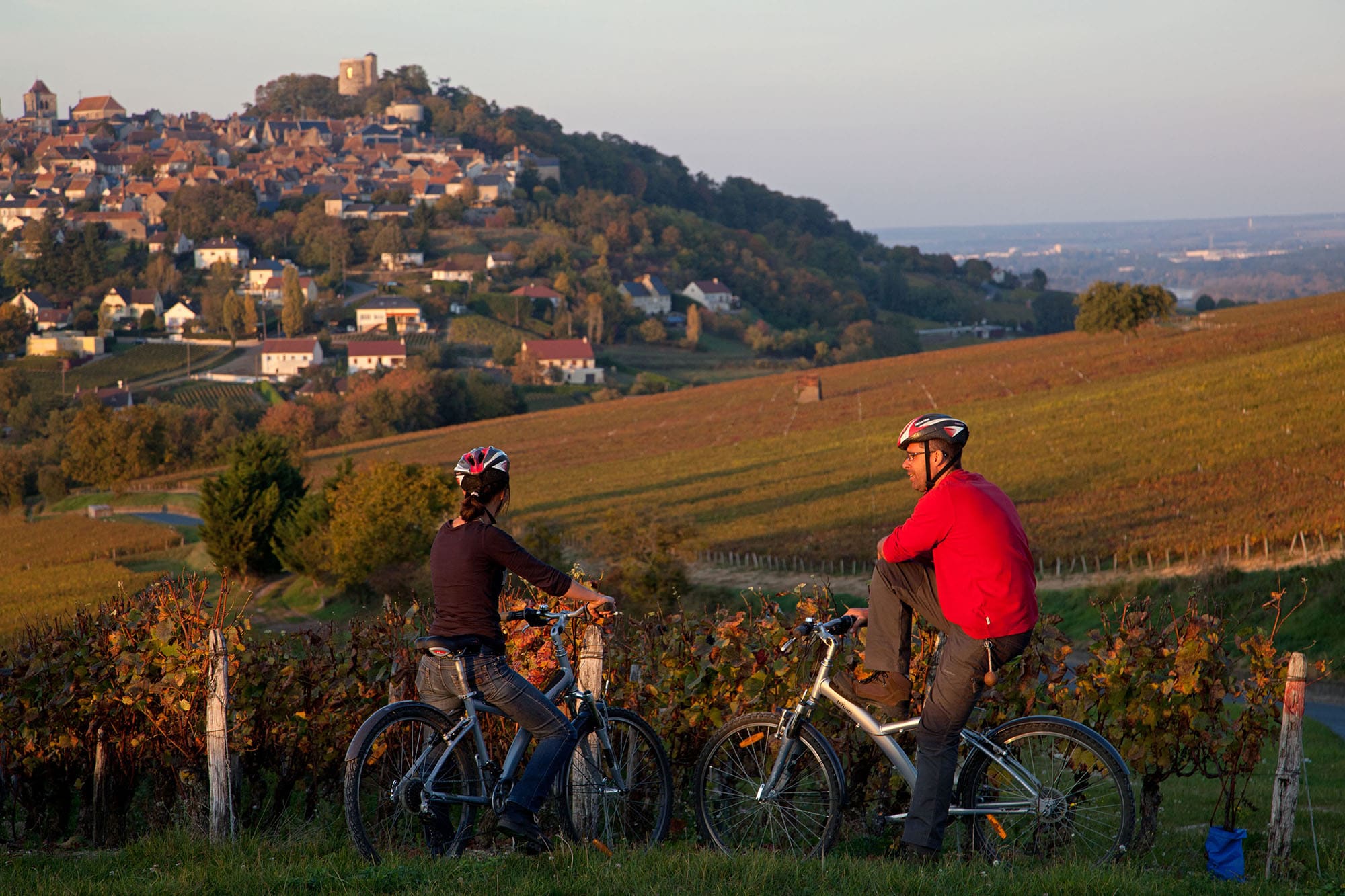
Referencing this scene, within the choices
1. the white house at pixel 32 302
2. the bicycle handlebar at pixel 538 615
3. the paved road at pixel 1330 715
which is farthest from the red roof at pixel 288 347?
the bicycle handlebar at pixel 538 615

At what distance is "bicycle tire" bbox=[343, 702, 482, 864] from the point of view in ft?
17.0

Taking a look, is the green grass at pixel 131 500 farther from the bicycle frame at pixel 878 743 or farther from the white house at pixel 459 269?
the white house at pixel 459 269

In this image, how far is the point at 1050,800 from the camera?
511cm

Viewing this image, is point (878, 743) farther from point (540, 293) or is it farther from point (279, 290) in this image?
point (279, 290)

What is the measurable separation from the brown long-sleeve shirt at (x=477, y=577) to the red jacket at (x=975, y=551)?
4.88 feet

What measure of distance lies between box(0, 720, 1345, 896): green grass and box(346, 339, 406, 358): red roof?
100871mm

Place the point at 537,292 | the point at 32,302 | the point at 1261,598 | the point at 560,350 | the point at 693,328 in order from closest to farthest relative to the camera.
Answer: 1. the point at 1261,598
2. the point at 560,350
3. the point at 693,328
4. the point at 32,302
5. the point at 537,292

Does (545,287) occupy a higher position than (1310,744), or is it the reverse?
(545,287)

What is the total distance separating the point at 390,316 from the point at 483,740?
119558mm

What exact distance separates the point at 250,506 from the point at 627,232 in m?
137

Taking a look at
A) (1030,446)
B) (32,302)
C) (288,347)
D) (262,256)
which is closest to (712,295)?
(262,256)

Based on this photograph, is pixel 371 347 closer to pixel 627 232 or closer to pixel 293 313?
Result: pixel 293 313

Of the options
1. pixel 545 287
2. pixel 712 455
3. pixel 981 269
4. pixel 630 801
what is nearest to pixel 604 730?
pixel 630 801

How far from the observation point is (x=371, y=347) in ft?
351
